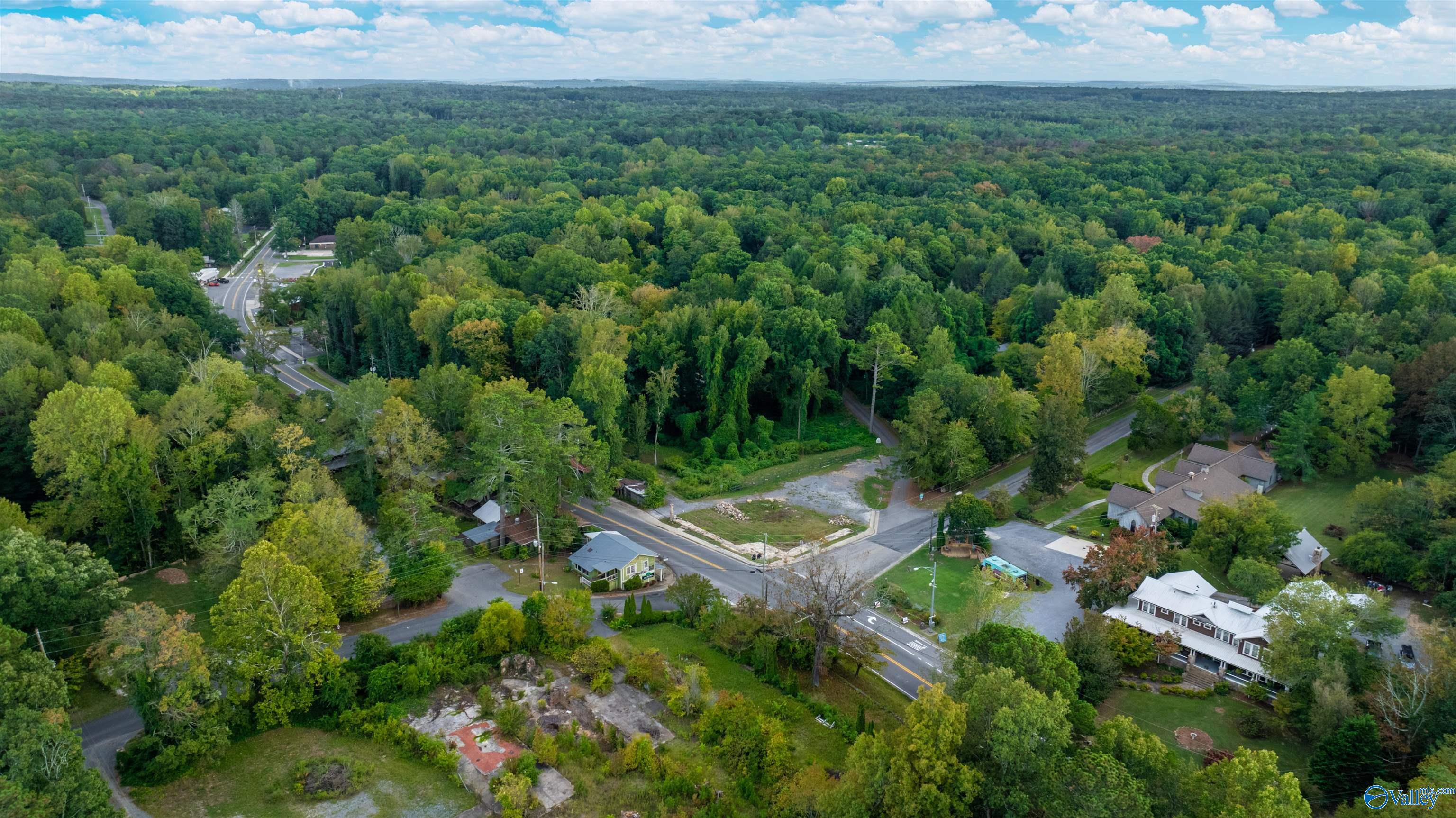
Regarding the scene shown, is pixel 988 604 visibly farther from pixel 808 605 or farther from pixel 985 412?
pixel 985 412

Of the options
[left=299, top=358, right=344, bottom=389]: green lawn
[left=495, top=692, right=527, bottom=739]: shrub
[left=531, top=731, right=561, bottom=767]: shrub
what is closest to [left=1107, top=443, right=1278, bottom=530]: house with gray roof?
[left=531, top=731, right=561, bottom=767]: shrub

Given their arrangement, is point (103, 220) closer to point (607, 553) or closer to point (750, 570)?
point (607, 553)

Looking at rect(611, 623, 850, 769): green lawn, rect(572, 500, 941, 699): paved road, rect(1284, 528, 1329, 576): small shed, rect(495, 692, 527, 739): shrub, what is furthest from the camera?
rect(1284, 528, 1329, 576): small shed

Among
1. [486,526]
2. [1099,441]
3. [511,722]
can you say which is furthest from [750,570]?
[1099,441]

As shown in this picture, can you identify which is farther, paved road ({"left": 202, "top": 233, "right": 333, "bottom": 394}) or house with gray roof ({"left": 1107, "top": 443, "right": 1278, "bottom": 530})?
paved road ({"left": 202, "top": 233, "right": 333, "bottom": 394})

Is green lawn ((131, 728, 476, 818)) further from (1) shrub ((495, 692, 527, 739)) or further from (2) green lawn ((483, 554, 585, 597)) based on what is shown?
(2) green lawn ((483, 554, 585, 597))

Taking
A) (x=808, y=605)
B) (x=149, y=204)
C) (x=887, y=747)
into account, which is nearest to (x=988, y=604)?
(x=808, y=605)
